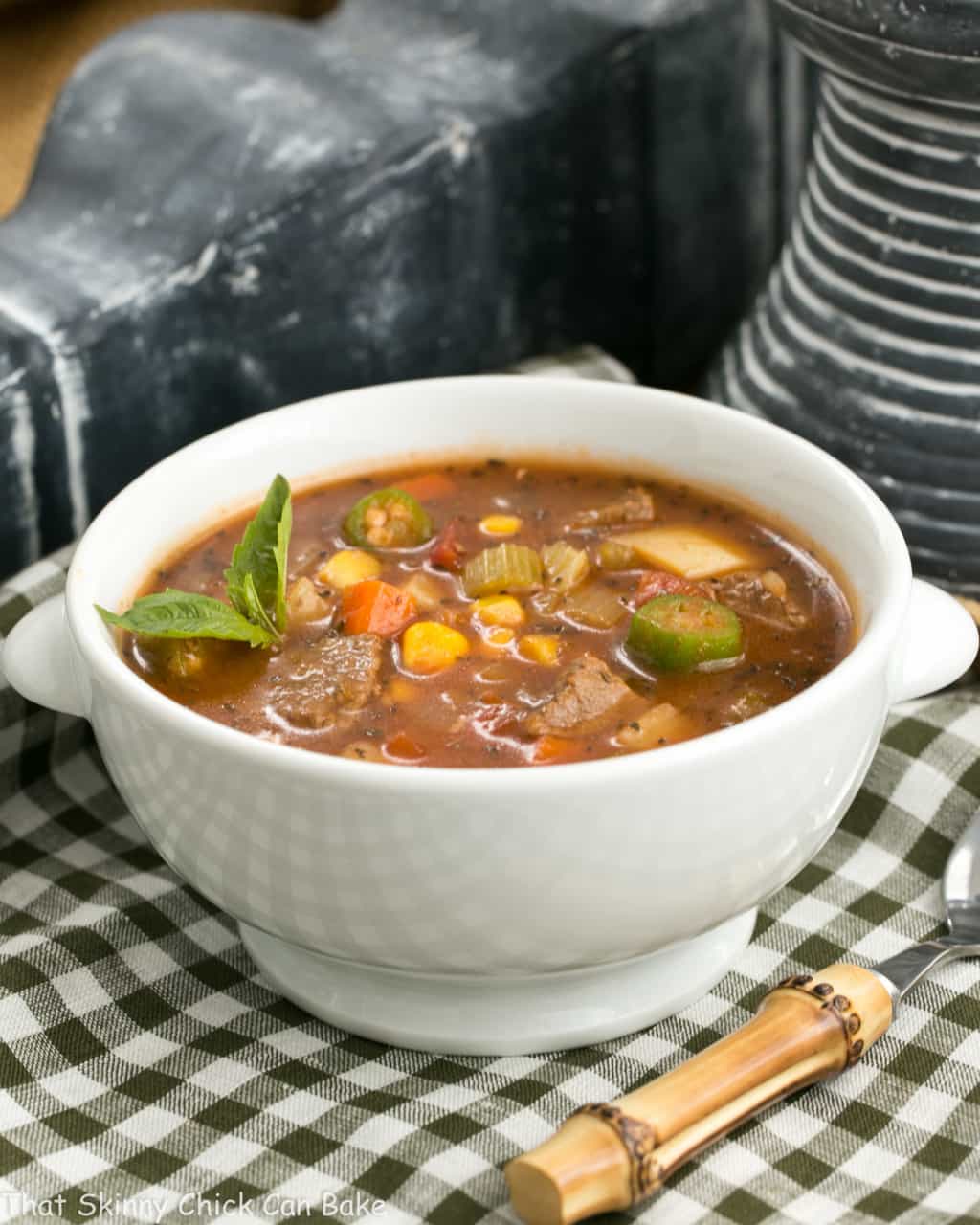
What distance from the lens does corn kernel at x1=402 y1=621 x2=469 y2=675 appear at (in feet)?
→ 7.22

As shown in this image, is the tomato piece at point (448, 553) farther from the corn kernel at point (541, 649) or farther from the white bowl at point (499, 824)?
the white bowl at point (499, 824)

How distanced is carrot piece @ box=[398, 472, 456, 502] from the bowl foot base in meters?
0.74

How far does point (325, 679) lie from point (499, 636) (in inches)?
9.5

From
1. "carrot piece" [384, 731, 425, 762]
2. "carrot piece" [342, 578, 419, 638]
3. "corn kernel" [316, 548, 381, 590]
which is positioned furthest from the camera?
"corn kernel" [316, 548, 381, 590]

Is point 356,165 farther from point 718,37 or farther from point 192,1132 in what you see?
point 192,1132

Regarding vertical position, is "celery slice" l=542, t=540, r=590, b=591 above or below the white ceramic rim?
below

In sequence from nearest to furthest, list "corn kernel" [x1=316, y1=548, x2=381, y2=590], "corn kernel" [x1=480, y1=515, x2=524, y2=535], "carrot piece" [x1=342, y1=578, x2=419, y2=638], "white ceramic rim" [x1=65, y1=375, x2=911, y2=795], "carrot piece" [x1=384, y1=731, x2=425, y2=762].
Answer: "white ceramic rim" [x1=65, y1=375, x2=911, y2=795]
"carrot piece" [x1=384, y1=731, x2=425, y2=762]
"carrot piece" [x1=342, y1=578, x2=419, y2=638]
"corn kernel" [x1=316, y1=548, x2=381, y2=590]
"corn kernel" [x1=480, y1=515, x2=524, y2=535]

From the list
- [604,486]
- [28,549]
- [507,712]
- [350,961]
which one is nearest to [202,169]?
[28,549]

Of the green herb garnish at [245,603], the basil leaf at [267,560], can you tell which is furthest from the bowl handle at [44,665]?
the basil leaf at [267,560]

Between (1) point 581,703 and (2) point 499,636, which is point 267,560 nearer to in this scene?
(2) point 499,636

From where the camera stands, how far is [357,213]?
3.08 m

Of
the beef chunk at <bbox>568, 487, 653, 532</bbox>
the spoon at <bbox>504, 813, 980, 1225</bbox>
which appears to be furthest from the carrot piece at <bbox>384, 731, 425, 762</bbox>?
the beef chunk at <bbox>568, 487, 653, 532</bbox>

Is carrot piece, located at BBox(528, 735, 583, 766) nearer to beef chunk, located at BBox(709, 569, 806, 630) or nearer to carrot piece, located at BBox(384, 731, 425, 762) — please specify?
carrot piece, located at BBox(384, 731, 425, 762)

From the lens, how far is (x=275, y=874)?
1946 millimetres
